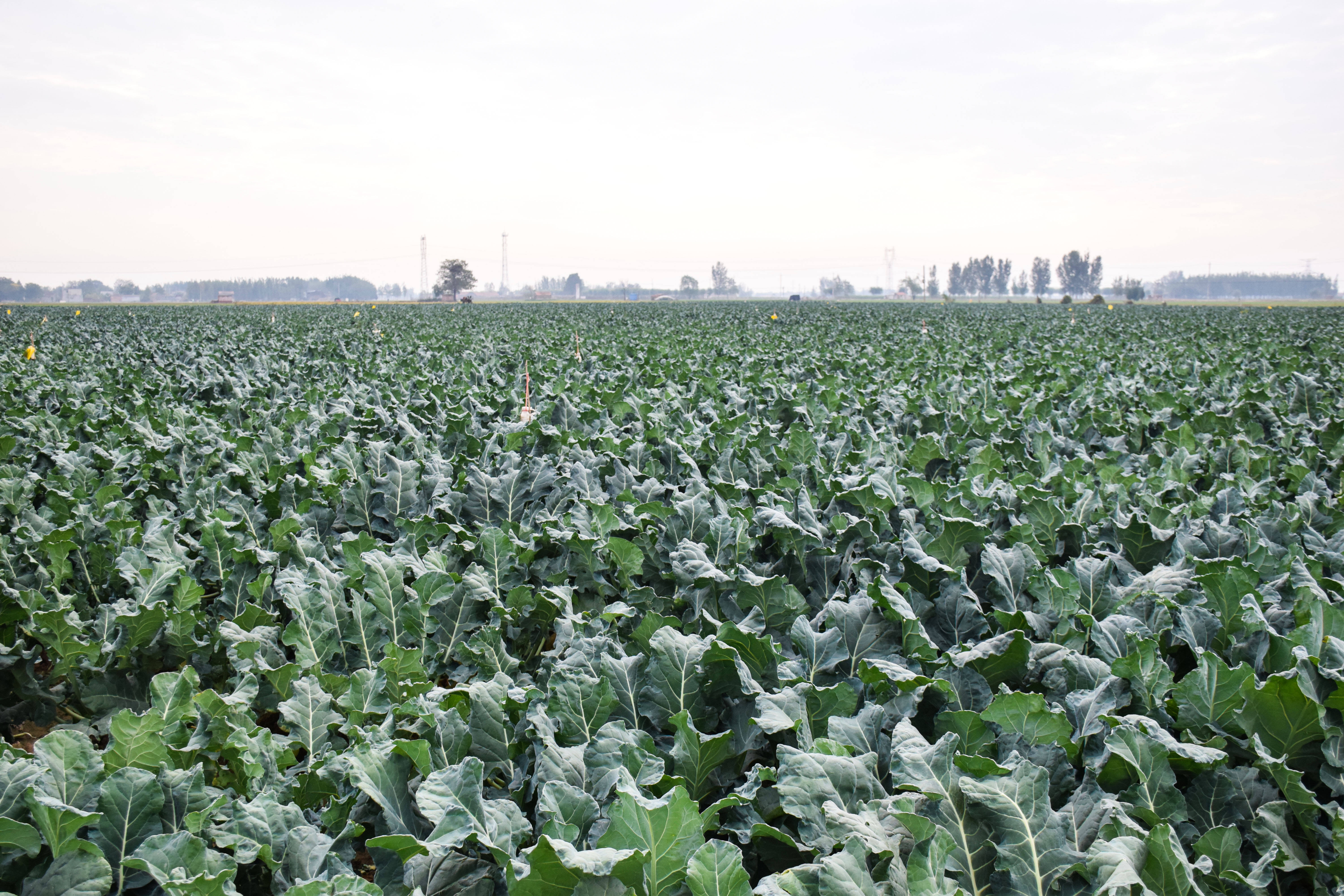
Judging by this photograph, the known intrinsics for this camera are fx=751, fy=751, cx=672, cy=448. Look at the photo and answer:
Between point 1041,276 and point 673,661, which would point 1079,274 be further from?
point 673,661

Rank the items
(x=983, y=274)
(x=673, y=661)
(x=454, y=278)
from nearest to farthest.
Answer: (x=673, y=661) → (x=454, y=278) → (x=983, y=274)

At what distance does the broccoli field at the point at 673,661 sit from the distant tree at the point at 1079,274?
172 metres

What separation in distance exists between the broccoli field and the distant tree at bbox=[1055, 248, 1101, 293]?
17239 centimetres

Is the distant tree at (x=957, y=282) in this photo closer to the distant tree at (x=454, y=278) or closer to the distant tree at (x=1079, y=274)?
the distant tree at (x=1079, y=274)

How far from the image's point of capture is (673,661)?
2379 mm

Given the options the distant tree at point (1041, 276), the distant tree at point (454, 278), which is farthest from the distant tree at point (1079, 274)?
the distant tree at point (454, 278)

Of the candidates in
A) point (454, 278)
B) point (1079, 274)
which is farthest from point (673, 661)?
point (1079, 274)

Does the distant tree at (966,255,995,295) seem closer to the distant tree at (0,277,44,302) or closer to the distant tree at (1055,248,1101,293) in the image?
the distant tree at (1055,248,1101,293)

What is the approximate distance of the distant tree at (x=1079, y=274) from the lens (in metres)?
157

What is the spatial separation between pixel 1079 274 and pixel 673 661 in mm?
180725

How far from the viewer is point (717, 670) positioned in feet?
8.02

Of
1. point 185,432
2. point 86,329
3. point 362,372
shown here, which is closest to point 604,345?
point 362,372

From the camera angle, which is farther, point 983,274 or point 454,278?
point 983,274

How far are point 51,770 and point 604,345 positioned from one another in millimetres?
17753
